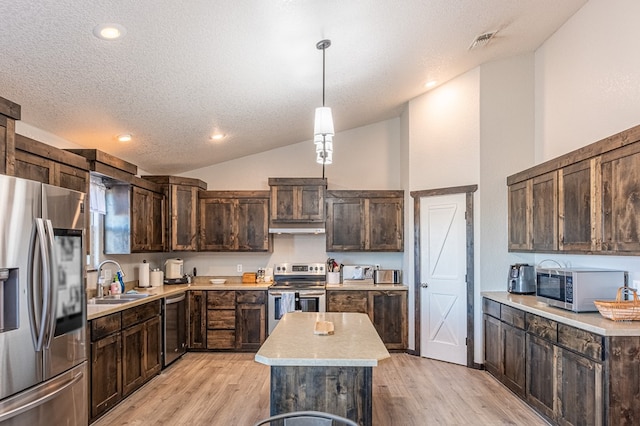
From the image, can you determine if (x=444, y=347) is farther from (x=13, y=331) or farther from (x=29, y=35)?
(x=29, y=35)

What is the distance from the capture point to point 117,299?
4023 mm

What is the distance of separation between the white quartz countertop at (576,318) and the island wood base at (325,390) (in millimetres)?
1605

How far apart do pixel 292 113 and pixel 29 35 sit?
2.70 meters

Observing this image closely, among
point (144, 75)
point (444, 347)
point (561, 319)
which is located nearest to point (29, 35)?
point (144, 75)

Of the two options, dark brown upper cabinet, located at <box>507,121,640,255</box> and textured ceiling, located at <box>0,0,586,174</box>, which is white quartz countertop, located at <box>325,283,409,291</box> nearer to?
dark brown upper cabinet, located at <box>507,121,640,255</box>

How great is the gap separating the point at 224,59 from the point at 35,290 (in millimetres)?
1993

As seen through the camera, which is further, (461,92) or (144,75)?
A: (461,92)

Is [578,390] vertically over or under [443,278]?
under

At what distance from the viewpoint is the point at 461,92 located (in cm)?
481

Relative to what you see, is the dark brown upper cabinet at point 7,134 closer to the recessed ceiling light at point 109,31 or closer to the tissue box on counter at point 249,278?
the recessed ceiling light at point 109,31

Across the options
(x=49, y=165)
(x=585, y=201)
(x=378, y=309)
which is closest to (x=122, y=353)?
(x=49, y=165)

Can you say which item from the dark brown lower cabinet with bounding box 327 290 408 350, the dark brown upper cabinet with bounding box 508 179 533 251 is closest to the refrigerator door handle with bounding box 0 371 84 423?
the dark brown lower cabinet with bounding box 327 290 408 350

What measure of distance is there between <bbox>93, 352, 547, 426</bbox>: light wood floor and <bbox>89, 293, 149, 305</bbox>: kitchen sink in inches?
35.4

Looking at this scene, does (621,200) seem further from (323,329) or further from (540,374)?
(323,329)
